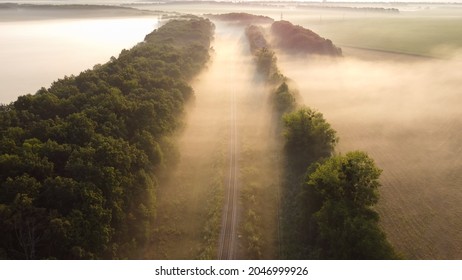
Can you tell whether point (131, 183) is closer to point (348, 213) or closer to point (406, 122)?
point (348, 213)

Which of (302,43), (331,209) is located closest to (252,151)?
(331,209)

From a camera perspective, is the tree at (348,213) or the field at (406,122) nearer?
the tree at (348,213)

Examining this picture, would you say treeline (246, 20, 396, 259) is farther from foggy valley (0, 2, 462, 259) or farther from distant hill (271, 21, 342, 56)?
distant hill (271, 21, 342, 56)

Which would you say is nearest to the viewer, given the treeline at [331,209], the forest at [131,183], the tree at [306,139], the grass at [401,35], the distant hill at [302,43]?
the forest at [131,183]

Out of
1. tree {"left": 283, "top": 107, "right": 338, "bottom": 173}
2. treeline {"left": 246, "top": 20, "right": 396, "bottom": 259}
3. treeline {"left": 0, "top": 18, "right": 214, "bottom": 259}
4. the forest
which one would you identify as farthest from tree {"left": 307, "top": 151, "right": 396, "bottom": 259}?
treeline {"left": 0, "top": 18, "right": 214, "bottom": 259}

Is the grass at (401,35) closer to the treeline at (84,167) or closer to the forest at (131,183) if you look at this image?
the forest at (131,183)

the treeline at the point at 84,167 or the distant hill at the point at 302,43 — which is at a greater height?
the distant hill at the point at 302,43

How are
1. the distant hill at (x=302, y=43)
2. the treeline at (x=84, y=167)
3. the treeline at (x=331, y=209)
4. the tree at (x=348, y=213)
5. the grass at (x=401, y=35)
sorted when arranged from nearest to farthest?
1. the treeline at (x=84, y=167)
2. the tree at (x=348, y=213)
3. the treeline at (x=331, y=209)
4. the distant hill at (x=302, y=43)
5. the grass at (x=401, y=35)

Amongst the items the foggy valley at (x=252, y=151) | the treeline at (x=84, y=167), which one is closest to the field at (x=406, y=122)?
the foggy valley at (x=252, y=151)
